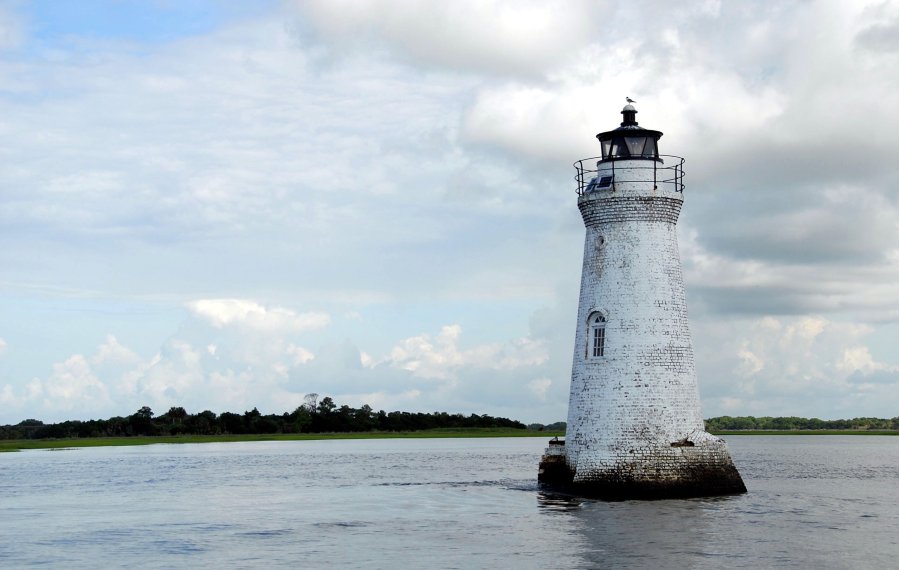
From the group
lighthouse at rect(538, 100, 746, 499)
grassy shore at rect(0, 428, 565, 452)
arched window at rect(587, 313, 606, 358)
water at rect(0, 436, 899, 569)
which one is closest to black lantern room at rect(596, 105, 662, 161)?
lighthouse at rect(538, 100, 746, 499)

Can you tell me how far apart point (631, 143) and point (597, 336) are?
695 cm

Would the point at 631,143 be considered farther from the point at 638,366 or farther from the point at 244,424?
the point at 244,424

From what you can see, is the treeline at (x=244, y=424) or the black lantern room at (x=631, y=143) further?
the treeline at (x=244, y=424)

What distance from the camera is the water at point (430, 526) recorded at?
85.7ft

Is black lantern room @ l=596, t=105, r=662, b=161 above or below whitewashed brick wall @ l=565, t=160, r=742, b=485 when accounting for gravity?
above

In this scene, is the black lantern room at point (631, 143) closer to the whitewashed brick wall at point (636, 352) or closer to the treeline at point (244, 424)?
the whitewashed brick wall at point (636, 352)

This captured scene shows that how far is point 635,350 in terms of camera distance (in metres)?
34.8

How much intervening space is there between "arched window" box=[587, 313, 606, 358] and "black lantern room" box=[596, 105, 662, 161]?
5.67m

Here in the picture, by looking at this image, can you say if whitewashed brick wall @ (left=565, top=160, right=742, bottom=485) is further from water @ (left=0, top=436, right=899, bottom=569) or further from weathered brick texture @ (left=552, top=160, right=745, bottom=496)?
water @ (left=0, top=436, right=899, bottom=569)

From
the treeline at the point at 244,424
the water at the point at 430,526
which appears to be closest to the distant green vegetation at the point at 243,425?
the treeline at the point at 244,424

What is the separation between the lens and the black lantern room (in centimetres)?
3641

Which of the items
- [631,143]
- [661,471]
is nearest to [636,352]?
[661,471]

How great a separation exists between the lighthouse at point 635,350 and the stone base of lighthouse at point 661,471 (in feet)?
0.11

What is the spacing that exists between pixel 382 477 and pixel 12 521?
2477 centimetres
